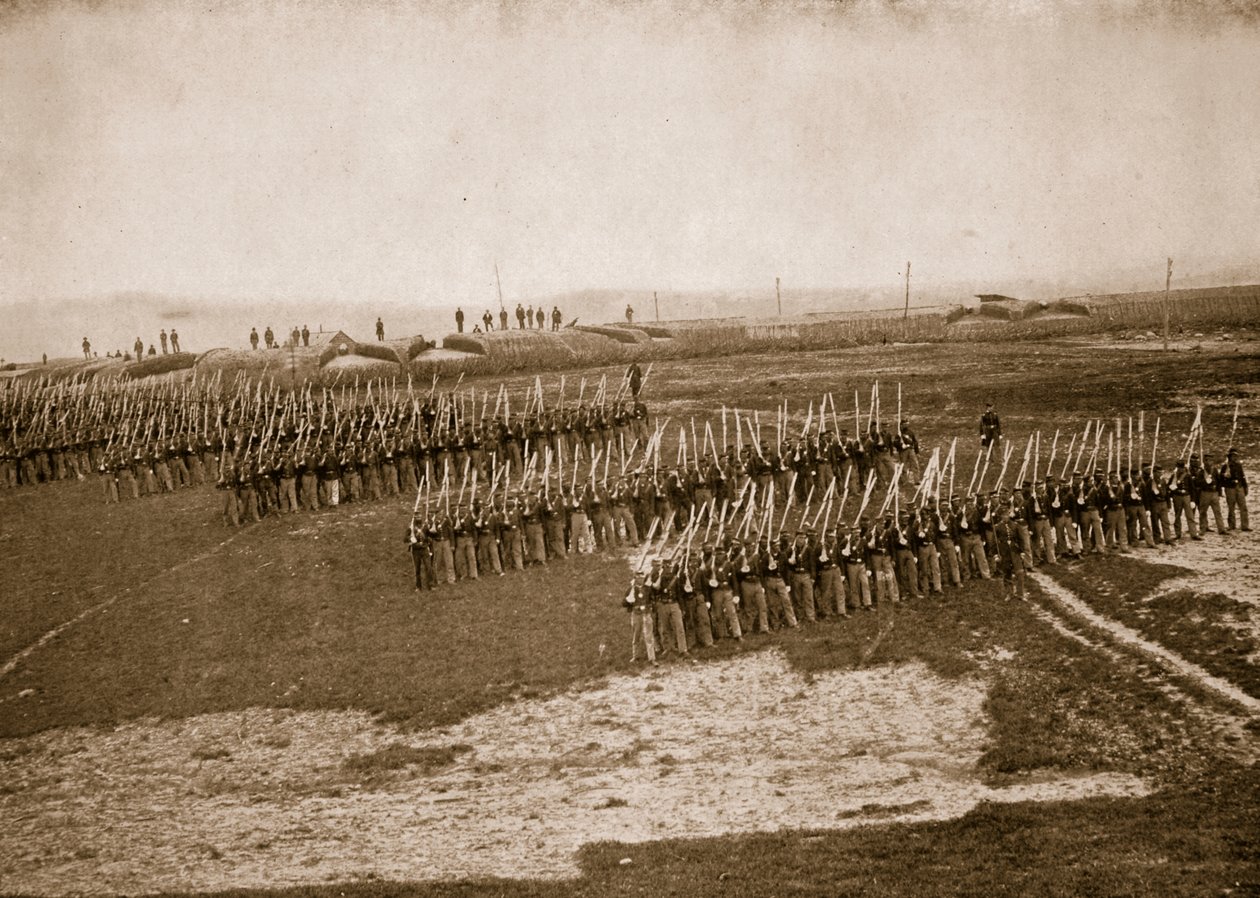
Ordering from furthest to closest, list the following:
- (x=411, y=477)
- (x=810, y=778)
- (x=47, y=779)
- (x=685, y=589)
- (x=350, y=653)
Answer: (x=411, y=477), (x=350, y=653), (x=685, y=589), (x=47, y=779), (x=810, y=778)

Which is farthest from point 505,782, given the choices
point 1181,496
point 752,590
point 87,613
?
point 1181,496

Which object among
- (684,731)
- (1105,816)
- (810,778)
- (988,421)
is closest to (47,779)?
(684,731)

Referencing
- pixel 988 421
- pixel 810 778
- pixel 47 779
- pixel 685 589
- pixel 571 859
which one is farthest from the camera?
pixel 988 421

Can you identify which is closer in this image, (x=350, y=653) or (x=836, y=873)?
(x=836, y=873)

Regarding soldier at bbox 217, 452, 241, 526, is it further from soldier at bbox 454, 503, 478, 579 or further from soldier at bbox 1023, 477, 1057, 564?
soldier at bbox 1023, 477, 1057, 564

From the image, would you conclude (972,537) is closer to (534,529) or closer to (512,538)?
(534,529)

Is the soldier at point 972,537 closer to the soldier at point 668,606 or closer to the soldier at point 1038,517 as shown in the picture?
the soldier at point 1038,517

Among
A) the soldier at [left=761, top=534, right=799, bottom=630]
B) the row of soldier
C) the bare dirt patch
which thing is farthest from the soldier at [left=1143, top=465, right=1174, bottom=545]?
the soldier at [left=761, top=534, right=799, bottom=630]

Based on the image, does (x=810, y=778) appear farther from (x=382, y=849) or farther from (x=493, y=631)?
(x=493, y=631)
